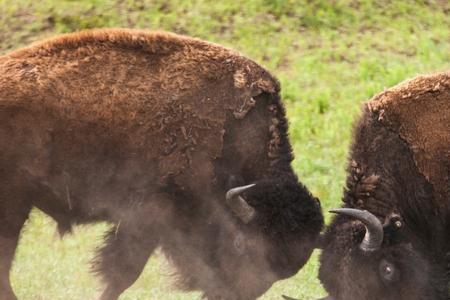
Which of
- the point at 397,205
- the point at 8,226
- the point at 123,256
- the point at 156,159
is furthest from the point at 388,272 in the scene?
the point at 8,226

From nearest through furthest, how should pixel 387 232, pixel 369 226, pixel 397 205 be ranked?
1. pixel 369 226
2. pixel 387 232
3. pixel 397 205

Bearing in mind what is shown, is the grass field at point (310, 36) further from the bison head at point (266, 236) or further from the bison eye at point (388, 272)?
the bison eye at point (388, 272)

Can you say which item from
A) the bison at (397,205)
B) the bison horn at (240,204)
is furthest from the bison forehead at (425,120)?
the bison horn at (240,204)

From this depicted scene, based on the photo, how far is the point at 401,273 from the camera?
698cm

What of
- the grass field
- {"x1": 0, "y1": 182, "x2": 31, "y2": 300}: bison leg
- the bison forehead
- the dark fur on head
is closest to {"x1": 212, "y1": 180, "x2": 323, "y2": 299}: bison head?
the dark fur on head

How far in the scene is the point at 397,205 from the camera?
7273 millimetres

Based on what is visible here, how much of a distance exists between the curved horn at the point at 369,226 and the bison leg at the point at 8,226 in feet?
6.95

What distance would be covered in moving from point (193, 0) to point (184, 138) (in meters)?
7.84

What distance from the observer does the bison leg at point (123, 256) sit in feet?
25.2

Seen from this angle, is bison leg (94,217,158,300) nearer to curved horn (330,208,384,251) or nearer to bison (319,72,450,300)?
bison (319,72,450,300)

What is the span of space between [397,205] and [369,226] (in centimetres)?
43

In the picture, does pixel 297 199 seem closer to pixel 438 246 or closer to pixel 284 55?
pixel 438 246

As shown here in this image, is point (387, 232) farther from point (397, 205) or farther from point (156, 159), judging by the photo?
point (156, 159)

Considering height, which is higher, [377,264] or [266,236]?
[377,264]
